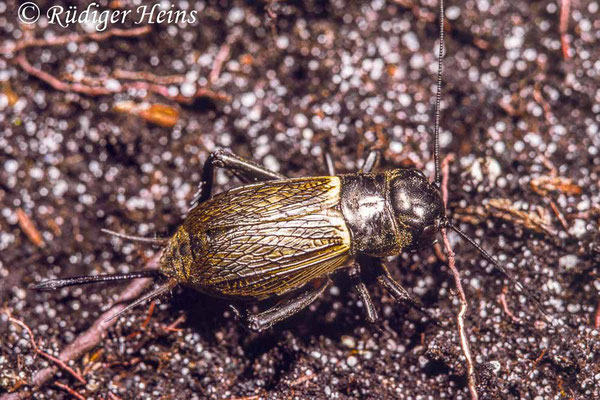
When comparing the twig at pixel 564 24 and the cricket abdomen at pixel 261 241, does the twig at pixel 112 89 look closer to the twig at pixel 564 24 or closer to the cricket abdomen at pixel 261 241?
the cricket abdomen at pixel 261 241

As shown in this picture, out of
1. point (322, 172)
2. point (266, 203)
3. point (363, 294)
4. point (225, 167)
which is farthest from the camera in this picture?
point (322, 172)

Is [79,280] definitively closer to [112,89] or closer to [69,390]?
[69,390]

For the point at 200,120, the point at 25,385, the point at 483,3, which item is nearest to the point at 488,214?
the point at 483,3

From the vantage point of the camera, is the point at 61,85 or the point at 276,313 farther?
the point at 61,85

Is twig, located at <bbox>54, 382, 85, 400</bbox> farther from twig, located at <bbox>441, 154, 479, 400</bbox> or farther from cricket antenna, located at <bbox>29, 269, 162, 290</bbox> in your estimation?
twig, located at <bbox>441, 154, 479, 400</bbox>

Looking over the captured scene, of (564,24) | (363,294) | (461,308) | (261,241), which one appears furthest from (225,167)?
(564,24)

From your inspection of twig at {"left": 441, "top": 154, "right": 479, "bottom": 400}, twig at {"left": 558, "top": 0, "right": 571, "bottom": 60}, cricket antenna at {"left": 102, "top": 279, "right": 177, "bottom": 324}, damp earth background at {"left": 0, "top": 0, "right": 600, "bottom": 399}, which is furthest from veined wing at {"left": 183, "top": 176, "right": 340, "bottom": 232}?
twig at {"left": 558, "top": 0, "right": 571, "bottom": 60}

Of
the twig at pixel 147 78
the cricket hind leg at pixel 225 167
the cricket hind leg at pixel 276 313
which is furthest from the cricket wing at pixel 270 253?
the twig at pixel 147 78
